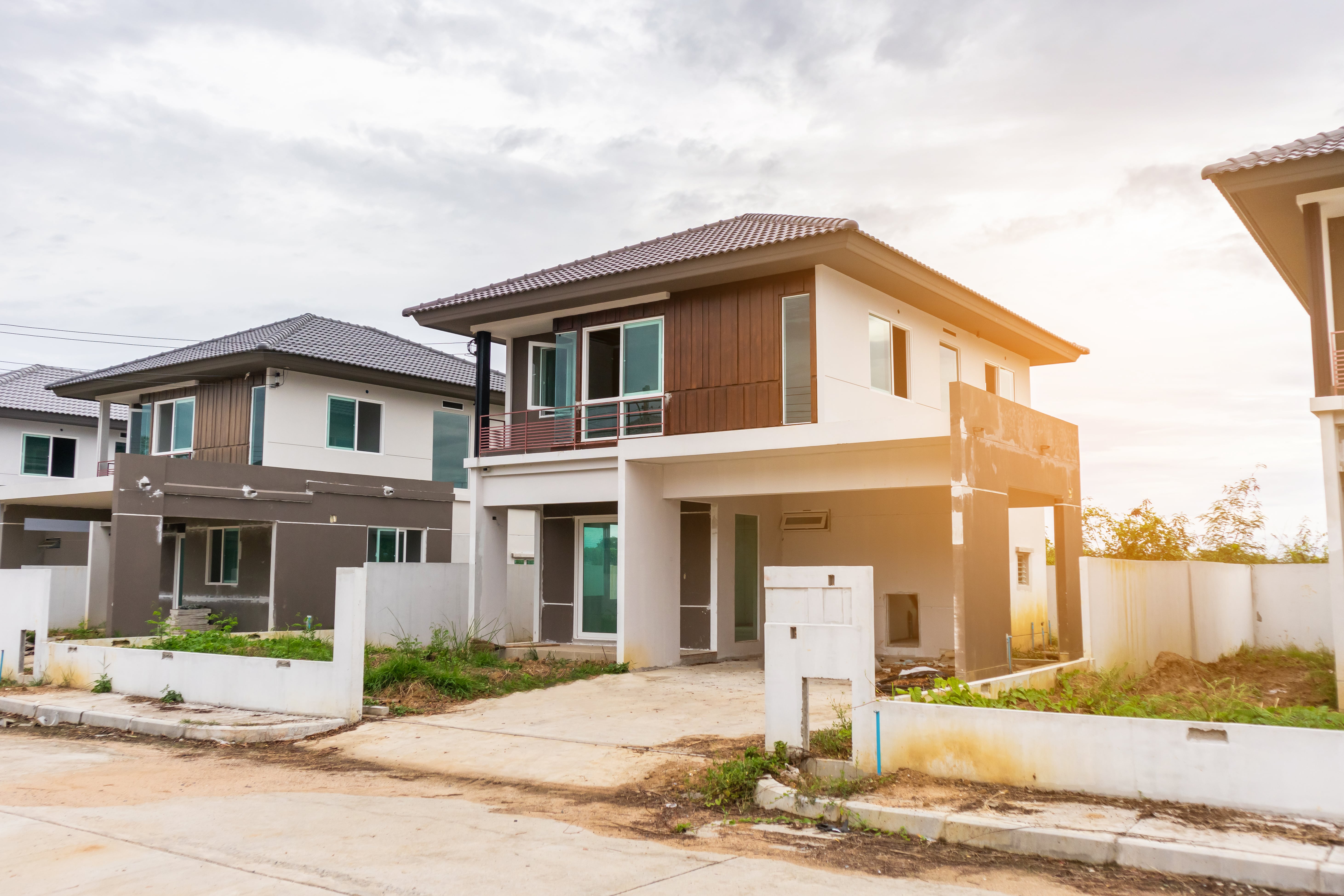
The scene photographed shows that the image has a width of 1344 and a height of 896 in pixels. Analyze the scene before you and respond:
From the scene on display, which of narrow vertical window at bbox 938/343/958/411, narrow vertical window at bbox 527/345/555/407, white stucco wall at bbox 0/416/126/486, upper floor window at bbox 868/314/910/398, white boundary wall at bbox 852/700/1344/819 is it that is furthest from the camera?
white stucco wall at bbox 0/416/126/486

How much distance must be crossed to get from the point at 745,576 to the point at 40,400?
24269 millimetres

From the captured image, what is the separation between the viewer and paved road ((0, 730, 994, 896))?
6.14 m

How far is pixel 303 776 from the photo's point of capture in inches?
390

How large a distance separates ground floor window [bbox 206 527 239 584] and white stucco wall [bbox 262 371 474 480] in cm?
206

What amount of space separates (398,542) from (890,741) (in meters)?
17.9

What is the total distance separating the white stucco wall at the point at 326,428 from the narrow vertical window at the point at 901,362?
42.0 ft

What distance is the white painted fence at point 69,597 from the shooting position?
2431cm

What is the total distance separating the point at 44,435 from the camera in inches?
1230

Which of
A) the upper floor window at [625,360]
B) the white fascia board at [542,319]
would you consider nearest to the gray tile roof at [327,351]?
the white fascia board at [542,319]

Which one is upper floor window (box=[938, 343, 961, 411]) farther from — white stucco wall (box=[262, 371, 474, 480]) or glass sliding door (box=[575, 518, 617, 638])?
white stucco wall (box=[262, 371, 474, 480])

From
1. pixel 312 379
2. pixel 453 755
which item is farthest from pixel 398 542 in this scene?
pixel 453 755

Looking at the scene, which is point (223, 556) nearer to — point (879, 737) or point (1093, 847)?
point (879, 737)

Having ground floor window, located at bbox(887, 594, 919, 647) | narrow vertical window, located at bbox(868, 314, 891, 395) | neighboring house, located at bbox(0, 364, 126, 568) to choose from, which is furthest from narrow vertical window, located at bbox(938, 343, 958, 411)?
neighboring house, located at bbox(0, 364, 126, 568)

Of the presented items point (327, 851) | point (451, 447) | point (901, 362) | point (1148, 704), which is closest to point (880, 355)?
point (901, 362)
